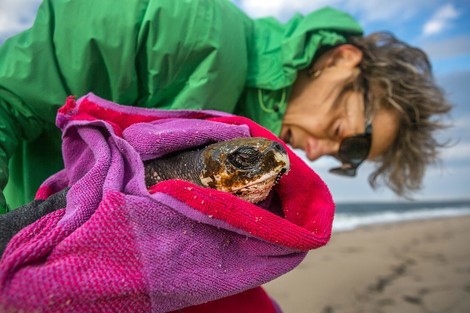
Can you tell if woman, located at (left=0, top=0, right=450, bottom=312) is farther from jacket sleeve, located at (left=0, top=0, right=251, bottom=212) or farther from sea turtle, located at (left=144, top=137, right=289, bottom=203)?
sea turtle, located at (left=144, top=137, right=289, bottom=203)

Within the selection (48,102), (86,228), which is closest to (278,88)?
(48,102)

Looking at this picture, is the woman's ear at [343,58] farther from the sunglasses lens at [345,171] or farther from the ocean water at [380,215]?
the ocean water at [380,215]

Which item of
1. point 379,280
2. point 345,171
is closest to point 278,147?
point 345,171

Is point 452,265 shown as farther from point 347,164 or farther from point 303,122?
point 303,122

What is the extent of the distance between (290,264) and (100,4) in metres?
1.10

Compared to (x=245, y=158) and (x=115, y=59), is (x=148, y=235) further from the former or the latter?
(x=115, y=59)

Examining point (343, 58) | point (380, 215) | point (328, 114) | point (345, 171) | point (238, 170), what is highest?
point (343, 58)

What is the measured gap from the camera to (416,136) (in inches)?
95.5

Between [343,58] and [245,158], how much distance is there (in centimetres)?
145

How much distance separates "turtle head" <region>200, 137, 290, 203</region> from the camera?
956 mm

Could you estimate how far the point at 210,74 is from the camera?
5.10 ft

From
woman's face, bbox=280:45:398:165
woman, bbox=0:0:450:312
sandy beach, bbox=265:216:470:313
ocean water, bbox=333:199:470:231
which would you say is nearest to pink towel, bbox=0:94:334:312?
woman, bbox=0:0:450:312

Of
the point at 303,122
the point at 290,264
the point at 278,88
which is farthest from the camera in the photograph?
the point at 303,122

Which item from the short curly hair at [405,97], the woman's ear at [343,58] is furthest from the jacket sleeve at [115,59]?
the short curly hair at [405,97]
